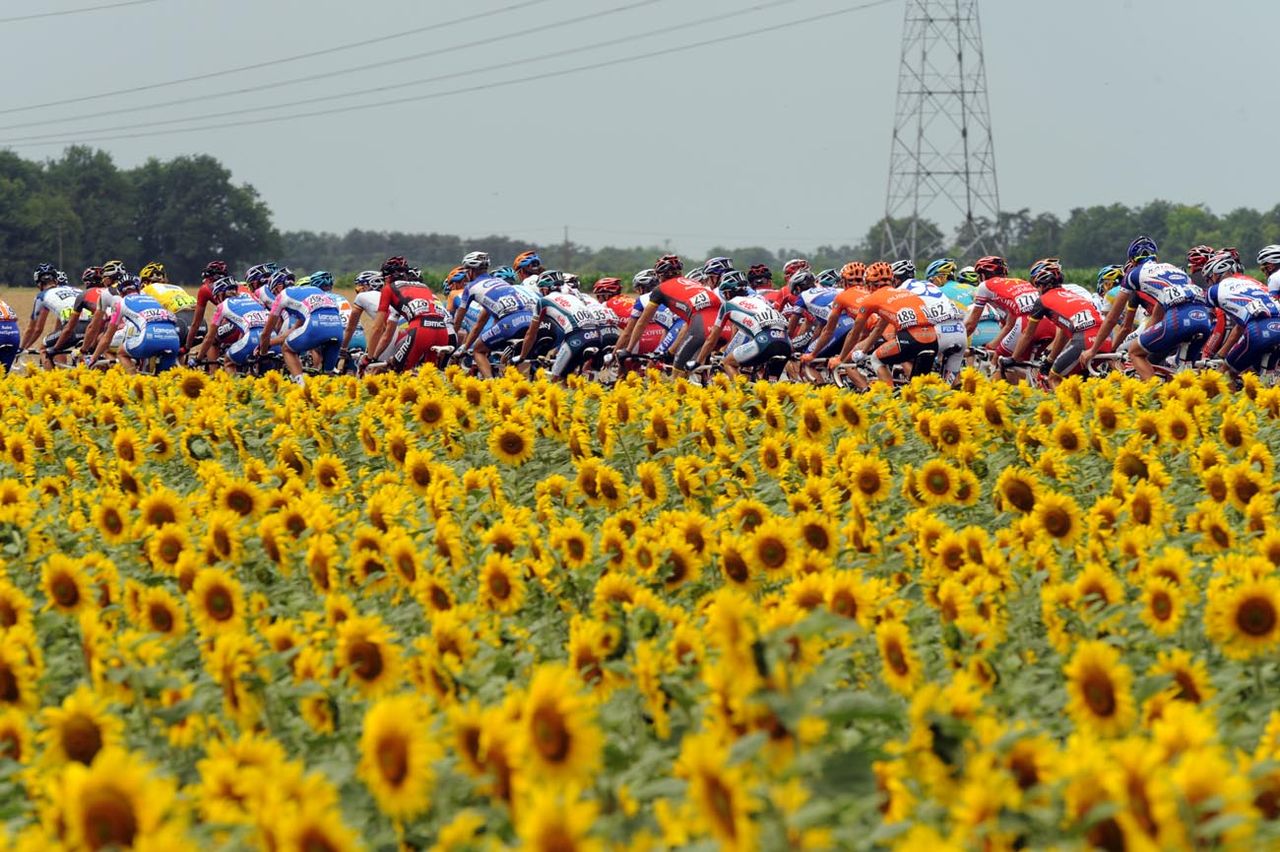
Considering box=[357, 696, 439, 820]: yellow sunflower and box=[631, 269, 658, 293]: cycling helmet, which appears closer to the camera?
box=[357, 696, 439, 820]: yellow sunflower

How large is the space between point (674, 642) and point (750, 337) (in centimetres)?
1534

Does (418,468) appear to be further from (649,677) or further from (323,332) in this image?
(323,332)

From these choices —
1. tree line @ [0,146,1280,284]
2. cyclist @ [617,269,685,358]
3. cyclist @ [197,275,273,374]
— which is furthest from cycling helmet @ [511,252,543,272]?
tree line @ [0,146,1280,284]

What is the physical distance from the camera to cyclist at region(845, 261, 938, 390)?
18.5 meters

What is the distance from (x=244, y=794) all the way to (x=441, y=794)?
42cm

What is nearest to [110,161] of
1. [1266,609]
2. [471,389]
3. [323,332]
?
[323,332]

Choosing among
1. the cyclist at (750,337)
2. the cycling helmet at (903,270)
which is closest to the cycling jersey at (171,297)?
the cyclist at (750,337)

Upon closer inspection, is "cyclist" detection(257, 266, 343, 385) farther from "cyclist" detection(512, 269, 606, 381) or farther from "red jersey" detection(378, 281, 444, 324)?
"cyclist" detection(512, 269, 606, 381)

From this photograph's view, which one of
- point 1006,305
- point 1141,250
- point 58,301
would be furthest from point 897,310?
point 58,301

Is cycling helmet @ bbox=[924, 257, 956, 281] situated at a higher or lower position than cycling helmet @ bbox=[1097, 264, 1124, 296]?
higher

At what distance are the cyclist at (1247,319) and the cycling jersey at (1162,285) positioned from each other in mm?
211

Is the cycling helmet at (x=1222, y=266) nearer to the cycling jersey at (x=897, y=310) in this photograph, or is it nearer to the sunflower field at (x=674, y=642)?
the cycling jersey at (x=897, y=310)

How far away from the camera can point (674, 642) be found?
189 inches

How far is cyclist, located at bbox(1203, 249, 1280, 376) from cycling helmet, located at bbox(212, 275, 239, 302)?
13.3 meters
